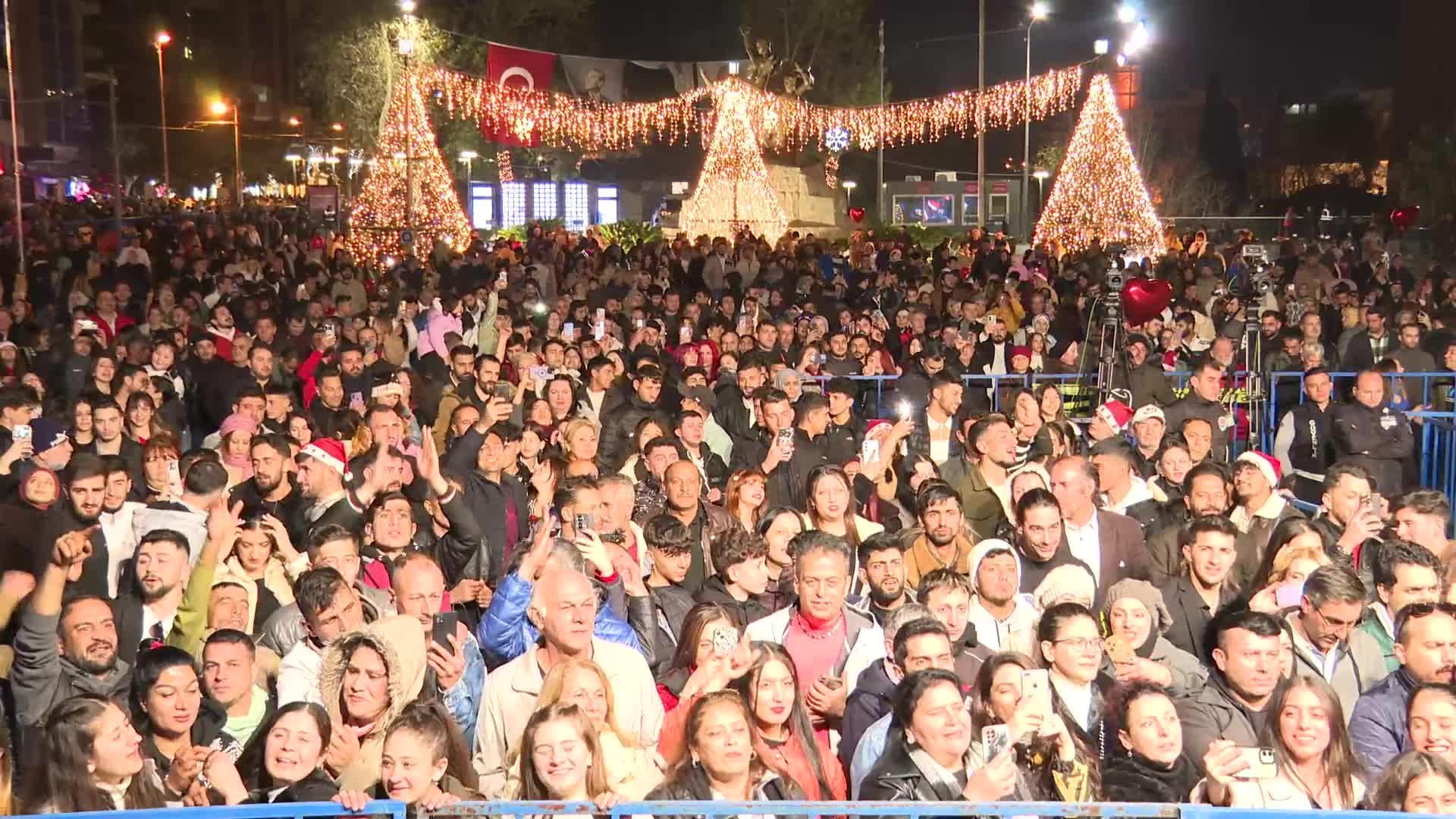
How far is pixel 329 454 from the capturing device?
313 inches

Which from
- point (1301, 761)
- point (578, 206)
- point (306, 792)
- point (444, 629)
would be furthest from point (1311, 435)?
point (578, 206)

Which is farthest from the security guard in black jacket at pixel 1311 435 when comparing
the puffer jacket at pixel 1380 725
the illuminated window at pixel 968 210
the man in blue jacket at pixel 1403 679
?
the illuminated window at pixel 968 210

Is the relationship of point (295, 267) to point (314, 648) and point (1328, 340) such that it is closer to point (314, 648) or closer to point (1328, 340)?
point (1328, 340)

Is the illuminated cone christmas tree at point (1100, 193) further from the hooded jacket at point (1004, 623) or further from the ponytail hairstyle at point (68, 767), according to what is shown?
the ponytail hairstyle at point (68, 767)

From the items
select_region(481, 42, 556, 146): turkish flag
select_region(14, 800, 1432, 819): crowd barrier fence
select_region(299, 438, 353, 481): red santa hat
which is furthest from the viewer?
select_region(481, 42, 556, 146): turkish flag

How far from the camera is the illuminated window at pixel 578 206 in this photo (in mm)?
46688

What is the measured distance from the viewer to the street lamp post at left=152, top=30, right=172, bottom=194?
150 ft

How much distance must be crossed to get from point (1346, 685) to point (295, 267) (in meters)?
18.9

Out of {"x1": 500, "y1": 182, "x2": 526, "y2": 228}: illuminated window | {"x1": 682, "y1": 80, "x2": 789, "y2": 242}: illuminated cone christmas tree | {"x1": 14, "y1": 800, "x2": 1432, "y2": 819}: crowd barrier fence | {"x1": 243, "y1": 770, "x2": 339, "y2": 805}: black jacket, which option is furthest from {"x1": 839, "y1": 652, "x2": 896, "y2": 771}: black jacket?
{"x1": 500, "y1": 182, "x2": 526, "y2": 228}: illuminated window

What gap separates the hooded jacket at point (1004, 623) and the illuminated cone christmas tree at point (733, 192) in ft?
90.3

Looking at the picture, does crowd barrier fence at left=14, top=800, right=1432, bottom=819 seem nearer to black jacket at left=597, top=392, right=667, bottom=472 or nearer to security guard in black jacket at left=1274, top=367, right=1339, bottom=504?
black jacket at left=597, top=392, right=667, bottom=472

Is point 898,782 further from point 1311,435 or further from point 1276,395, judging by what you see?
point 1276,395

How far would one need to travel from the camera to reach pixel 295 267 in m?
22.7

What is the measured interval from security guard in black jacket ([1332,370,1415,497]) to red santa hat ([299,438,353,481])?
21.6ft
